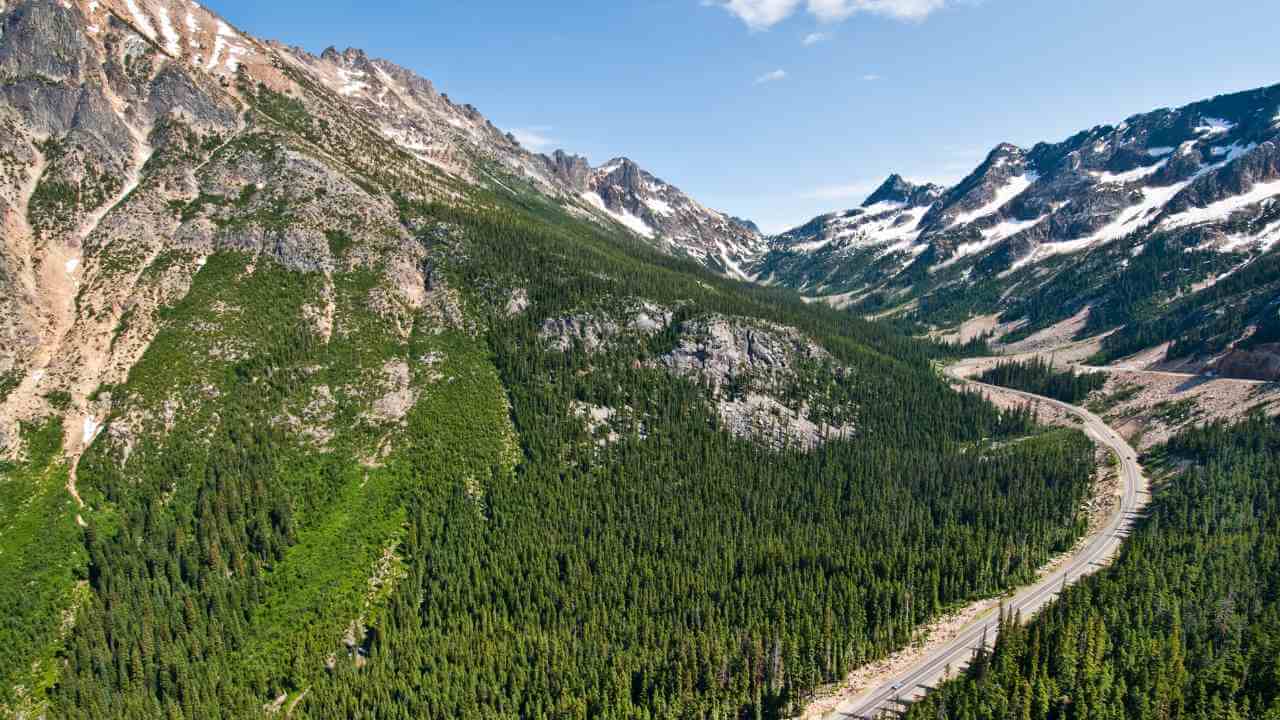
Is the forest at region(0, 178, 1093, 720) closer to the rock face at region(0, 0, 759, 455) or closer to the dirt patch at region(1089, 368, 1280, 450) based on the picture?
the rock face at region(0, 0, 759, 455)

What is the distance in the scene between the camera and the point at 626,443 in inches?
5728

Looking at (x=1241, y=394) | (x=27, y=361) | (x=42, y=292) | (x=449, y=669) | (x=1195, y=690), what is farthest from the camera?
(x=1241, y=394)

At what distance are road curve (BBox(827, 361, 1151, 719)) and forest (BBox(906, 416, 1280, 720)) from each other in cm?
511

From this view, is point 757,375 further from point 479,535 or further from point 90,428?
point 90,428

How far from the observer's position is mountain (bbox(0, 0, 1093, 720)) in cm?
8481

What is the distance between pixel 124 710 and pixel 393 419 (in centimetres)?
6294

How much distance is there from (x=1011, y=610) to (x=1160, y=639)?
55.9 ft

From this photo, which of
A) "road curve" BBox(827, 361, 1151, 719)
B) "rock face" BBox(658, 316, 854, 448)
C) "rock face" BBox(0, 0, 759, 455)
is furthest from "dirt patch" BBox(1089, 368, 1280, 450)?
"rock face" BBox(0, 0, 759, 455)

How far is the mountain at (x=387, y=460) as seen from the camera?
84.8 metres

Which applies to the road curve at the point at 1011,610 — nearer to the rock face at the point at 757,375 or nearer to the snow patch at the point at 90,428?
the rock face at the point at 757,375

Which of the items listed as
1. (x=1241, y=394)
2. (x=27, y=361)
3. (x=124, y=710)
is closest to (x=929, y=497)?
(x=1241, y=394)

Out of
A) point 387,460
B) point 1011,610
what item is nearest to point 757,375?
point 1011,610

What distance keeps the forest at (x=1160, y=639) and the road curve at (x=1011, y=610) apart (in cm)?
511

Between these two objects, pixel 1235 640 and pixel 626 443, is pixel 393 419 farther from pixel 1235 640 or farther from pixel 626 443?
pixel 1235 640
